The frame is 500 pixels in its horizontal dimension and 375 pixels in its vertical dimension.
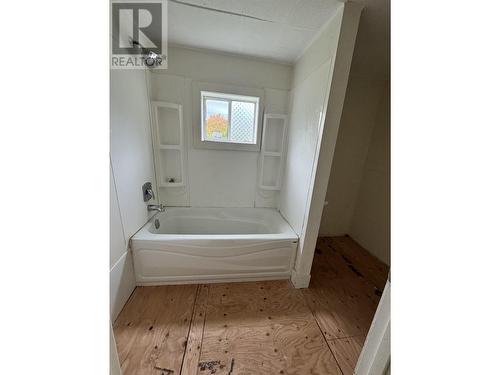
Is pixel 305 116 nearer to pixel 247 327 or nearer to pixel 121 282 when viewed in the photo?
pixel 247 327

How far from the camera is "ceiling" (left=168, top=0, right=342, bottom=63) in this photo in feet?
3.64

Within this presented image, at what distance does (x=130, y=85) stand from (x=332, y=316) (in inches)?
98.0

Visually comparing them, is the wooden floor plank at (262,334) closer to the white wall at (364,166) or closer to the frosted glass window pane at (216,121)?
the white wall at (364,166)

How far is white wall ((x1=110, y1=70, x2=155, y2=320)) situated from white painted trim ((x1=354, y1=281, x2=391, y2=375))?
1538 mm

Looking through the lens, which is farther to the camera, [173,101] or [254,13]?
[173,101]

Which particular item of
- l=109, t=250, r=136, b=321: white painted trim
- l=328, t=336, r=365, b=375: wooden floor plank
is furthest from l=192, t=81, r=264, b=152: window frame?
l=328, t=336, r=365, b=375: wooden floor plank

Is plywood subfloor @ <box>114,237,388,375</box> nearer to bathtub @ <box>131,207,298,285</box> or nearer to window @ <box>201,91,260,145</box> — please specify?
→ bathtub @ <box>131,207,298,285</box>

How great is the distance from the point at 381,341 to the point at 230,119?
2.12 metres

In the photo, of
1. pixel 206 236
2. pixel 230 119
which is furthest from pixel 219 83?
pixel 206 236

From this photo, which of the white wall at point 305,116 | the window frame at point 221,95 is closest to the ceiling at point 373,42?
the white wall at point 305,116
